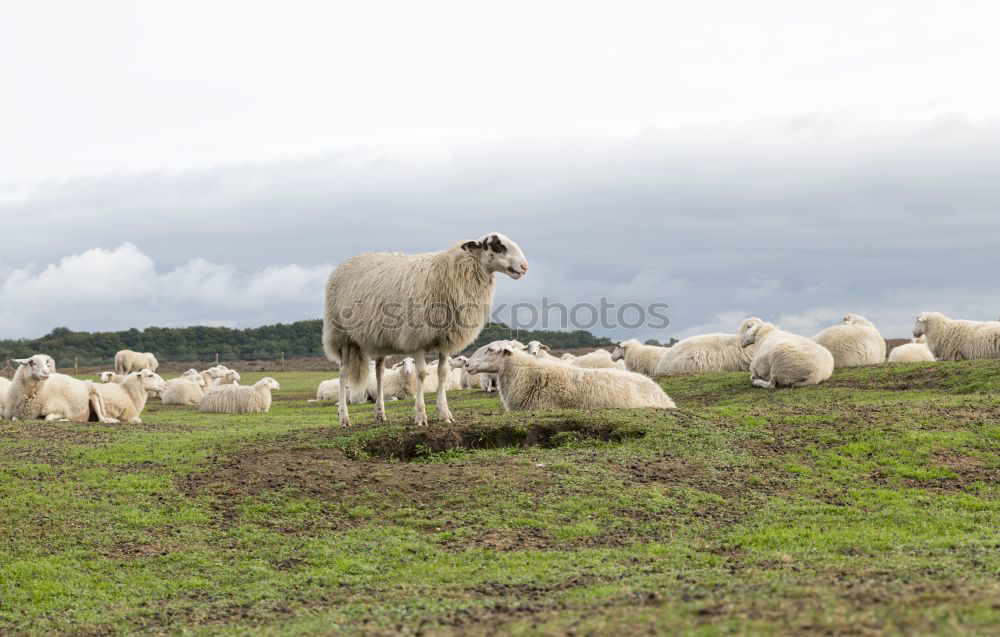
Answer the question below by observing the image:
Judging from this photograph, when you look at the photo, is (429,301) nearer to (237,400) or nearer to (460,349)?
(460,349)

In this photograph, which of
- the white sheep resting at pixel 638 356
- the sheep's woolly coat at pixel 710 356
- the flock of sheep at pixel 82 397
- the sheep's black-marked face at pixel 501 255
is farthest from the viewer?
the white sheep resting at pixel 638 356

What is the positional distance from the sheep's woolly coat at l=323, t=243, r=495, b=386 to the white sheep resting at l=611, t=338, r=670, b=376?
17.2 m

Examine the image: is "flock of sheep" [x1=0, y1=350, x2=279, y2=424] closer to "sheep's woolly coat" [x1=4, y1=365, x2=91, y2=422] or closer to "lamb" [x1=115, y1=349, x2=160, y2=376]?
"sheep's woolly coat" [x1=4, y1=365, x2=91, y2=422]

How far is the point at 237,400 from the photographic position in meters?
27.3

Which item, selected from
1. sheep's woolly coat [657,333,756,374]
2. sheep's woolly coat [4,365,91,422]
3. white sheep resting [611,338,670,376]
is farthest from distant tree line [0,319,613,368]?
sheep's woolly coat [4,365,91,422]

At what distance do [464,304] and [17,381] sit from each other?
39.4ft

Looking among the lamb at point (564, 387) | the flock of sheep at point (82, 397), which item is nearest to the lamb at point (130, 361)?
the flock of sheep at point (82, 397)

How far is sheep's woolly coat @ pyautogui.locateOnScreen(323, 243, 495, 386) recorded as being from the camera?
13844mm

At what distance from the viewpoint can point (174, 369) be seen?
6819 centimetres

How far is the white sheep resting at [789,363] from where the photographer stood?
71.5ft

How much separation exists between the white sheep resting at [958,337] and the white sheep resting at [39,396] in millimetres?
22816

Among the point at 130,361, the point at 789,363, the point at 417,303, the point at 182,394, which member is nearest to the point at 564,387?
the point at 417,303

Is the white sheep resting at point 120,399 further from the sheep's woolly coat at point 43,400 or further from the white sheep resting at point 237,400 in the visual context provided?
the white sheep resting at point 237,400

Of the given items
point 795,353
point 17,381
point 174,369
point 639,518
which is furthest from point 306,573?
point 174,369
